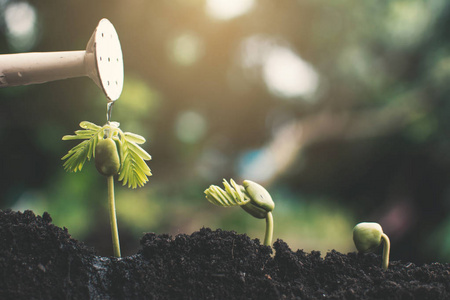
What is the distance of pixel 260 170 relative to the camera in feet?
8.21

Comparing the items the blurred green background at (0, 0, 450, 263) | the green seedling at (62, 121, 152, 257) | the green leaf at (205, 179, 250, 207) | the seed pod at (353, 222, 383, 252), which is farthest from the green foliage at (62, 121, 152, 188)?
the blurred green background at (0, 0, 450, 263)

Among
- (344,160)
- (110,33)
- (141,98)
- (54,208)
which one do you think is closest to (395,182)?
(344,160)

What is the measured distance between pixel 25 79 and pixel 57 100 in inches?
65.3

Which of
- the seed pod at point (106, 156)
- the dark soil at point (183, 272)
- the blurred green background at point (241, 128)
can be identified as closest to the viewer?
the dark soil at point (183, 272)

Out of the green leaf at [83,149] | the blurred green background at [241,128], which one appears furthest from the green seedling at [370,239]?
the blurred green background at [241,128]

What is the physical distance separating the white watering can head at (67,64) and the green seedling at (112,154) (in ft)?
0.24

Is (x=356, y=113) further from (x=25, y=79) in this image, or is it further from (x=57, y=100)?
(x=25, y=79)

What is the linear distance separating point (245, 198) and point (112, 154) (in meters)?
0.25

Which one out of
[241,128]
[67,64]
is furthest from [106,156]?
[241,128]

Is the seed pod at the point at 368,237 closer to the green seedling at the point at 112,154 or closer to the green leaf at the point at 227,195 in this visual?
the green leaf at the point at 227,195

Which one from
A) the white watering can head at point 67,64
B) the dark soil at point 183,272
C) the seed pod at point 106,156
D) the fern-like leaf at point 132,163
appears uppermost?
the white watering can head at point 67,64

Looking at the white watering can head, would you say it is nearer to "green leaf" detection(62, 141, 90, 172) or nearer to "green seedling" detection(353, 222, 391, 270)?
"green leaf" detection(62, 141, 90, 172)

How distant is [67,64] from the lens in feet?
2.30

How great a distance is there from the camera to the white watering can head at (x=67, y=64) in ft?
2.21
